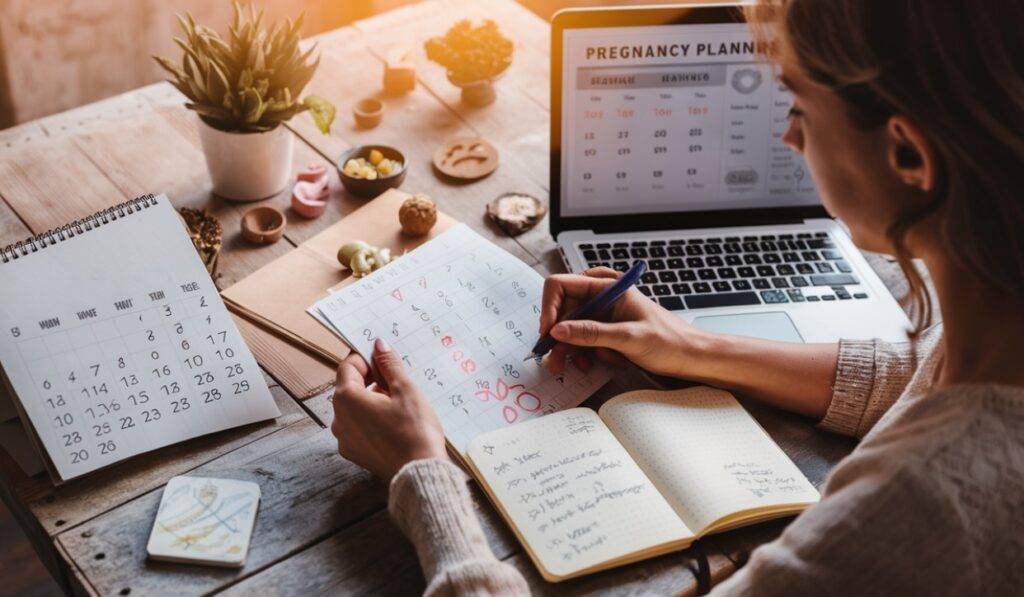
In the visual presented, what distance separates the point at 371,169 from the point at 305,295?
257 millimetres

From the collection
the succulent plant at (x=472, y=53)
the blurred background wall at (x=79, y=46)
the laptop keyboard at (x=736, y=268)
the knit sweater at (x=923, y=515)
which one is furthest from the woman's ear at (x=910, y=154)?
the blurred background wall at (x=79, y=46)

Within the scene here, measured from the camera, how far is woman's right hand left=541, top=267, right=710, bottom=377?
985 millimetres

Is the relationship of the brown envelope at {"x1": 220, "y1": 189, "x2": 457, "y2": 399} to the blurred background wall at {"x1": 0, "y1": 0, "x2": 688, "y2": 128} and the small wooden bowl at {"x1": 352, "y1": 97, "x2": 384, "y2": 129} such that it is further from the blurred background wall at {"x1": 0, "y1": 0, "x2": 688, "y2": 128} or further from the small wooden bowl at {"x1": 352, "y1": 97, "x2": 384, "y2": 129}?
the blurred background wall at {"x1": 0, "y1": 0, "x2": 688, "y2": 128}

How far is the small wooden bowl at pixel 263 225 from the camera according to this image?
47.1 inches

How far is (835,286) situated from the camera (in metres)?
1.15

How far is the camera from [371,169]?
129 cm

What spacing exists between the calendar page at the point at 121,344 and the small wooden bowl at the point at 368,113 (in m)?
0.48

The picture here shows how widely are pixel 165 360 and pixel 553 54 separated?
0.55 m

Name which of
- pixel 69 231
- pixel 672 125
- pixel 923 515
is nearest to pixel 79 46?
pixel 69 231

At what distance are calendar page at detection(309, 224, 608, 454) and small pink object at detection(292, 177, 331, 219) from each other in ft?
0.65

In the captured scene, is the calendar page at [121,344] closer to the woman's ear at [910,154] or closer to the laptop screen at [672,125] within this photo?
the laptop screen at [672,125]

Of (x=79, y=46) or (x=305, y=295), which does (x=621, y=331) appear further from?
(x=79, y=46)

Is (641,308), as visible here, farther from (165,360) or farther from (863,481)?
(165,360)

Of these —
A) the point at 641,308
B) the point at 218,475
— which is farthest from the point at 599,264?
the point at 218,475
